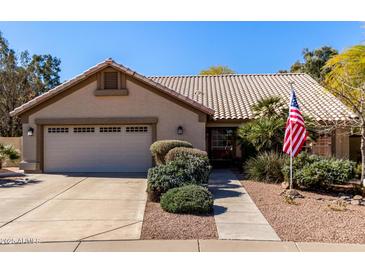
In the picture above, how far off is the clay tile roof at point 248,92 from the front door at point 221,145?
4.23ft

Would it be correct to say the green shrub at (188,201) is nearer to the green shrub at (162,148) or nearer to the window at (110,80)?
the green shrub at (162,148)

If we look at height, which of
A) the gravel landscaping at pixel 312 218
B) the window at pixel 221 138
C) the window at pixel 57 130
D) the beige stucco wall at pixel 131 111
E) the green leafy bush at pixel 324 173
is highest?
the beige stucco wall at pixel 131 111

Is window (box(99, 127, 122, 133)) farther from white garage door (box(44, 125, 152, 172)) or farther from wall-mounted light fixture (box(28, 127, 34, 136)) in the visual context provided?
wall-mounted light fixture (box(28, 127, 34, 136))

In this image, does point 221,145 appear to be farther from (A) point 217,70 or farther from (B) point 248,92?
(A) point 217,70

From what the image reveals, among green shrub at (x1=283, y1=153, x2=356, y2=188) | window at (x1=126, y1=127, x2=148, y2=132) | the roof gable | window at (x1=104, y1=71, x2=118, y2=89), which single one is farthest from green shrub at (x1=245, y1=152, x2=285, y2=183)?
window at (x1=104, y1=71, x2=118, y2=89)

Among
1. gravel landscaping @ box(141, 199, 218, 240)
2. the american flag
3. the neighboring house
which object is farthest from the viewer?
the neighboring house

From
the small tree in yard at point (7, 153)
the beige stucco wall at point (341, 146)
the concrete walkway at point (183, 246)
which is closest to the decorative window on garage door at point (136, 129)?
the small tree in yard at point (7, 153)

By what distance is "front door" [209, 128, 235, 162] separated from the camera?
17.2 m

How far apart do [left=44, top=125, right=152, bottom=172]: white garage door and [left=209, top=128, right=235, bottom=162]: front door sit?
403 cm

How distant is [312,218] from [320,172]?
3.46 m

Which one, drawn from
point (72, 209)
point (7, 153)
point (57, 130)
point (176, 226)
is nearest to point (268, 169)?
point (176, 226)

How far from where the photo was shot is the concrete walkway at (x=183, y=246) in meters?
5.36

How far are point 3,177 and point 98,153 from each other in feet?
13.6

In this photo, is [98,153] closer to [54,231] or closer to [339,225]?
[54,231]
